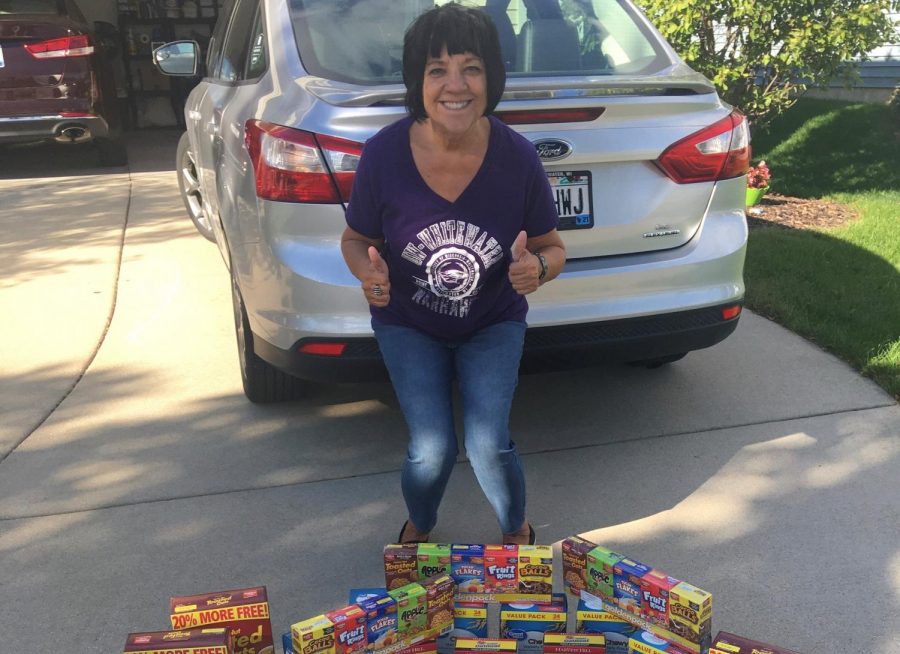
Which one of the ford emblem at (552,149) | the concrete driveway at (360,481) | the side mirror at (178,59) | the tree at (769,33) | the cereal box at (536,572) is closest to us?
the cereal box at (536,572)

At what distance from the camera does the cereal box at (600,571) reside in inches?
104

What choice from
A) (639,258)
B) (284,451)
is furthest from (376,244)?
(284,451)

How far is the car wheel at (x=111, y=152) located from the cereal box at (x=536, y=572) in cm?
879

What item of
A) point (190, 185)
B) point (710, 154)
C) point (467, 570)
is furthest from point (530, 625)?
point (190, 185)

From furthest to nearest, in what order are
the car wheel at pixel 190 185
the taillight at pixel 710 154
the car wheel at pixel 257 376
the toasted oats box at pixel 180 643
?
the car wheel at pixel 190 185, the car wheel at pixel 257 376, the taillight at pixel 710 154, the toasted oats box at pixel 180 643

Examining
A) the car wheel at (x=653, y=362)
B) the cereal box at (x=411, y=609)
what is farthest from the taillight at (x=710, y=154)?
the cereal box at (x=411, y=609)

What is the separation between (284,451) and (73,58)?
6671mm

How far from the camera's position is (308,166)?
Result: 10.3 ft

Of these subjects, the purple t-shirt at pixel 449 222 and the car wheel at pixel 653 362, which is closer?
the purple t-shirt at pixel 449 222

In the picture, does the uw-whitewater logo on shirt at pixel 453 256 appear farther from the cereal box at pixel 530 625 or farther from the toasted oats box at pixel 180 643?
the toasted oats box at pixel 180 643

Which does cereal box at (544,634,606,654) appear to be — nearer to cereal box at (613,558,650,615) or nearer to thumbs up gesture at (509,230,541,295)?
cereal box at (613,558,650,615)

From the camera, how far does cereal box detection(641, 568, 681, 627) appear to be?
2486mm

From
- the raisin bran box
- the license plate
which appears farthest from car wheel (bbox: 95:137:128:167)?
the raisin bran box

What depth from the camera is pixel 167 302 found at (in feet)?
18.8
